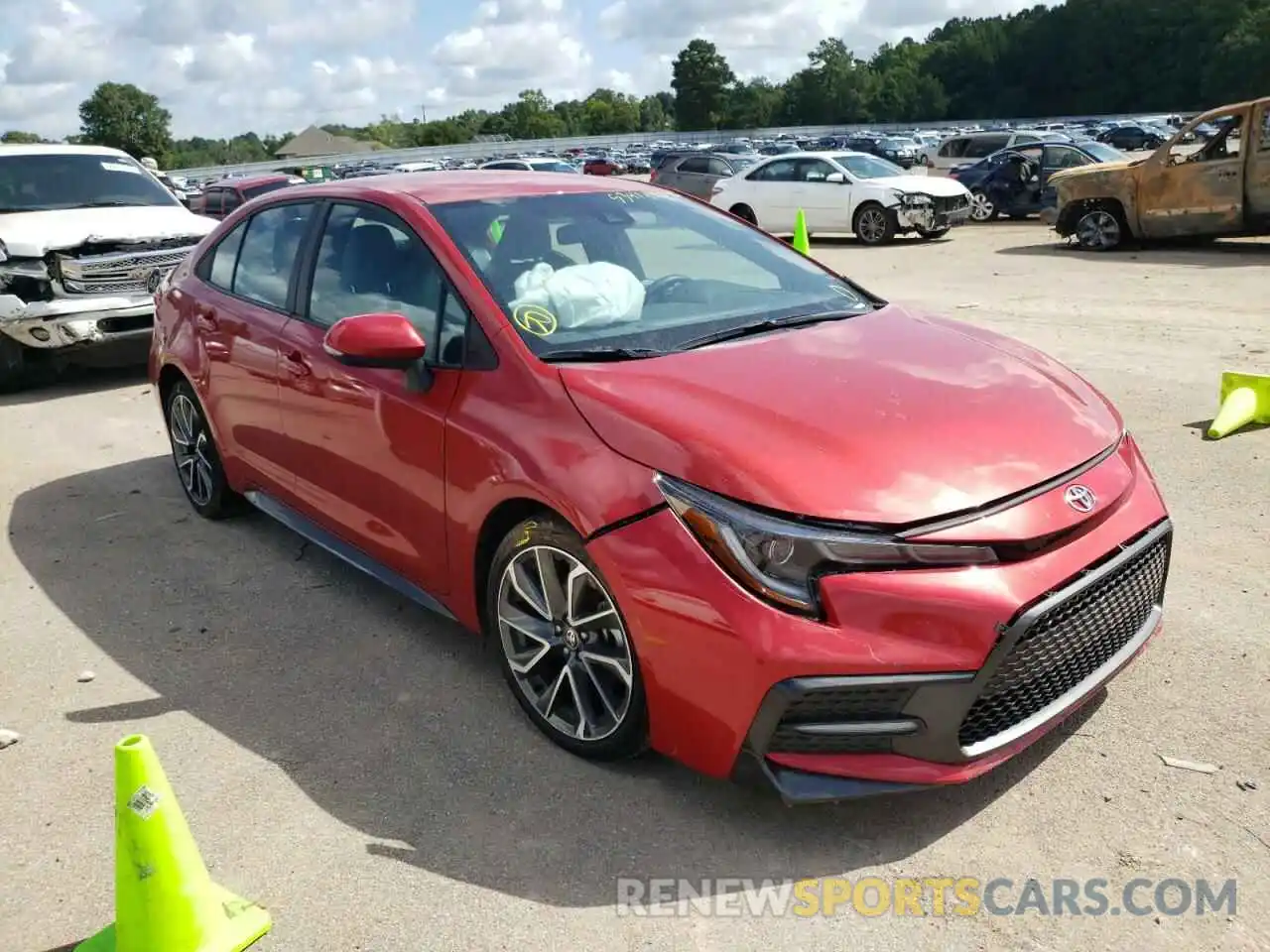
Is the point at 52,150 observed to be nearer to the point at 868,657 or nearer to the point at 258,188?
the point at 868,657

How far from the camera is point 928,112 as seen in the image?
114 meters

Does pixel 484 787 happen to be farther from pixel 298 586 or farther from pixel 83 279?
pixel 83 279

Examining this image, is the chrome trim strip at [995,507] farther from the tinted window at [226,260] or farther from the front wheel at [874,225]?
the front wheel at [874,225]

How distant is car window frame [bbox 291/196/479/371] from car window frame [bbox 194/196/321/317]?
1 cm

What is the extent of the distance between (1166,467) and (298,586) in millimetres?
4327

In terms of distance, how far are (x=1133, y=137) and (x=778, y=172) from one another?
37639 millimetres

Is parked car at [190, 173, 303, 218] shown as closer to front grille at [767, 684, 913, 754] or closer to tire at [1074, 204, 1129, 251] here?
tire at [1074, 204, 1129, 251]

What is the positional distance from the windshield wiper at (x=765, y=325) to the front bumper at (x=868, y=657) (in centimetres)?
91

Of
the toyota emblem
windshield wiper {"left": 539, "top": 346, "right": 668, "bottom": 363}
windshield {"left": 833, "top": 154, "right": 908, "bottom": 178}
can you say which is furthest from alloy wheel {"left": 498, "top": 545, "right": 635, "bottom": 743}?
windshield {"left": 833, "top": 154, "right": 908, "bottom": 178}

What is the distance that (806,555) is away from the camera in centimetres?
257

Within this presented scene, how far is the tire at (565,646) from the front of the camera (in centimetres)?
298

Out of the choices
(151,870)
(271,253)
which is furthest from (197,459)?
(151,870)

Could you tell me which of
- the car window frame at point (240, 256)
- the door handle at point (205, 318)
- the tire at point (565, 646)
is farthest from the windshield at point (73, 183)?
the tire at point (565, 646)

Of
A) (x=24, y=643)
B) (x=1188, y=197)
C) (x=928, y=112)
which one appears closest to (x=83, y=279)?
(x=24, y=643)
